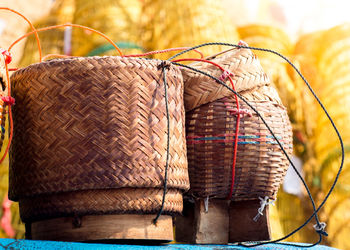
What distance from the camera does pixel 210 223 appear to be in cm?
128

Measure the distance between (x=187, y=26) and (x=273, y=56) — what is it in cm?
78

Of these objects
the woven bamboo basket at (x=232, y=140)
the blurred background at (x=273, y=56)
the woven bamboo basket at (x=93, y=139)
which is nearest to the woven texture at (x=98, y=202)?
the woven bamboo basket at (x=93, y=139)

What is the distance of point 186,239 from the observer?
1.35 meters

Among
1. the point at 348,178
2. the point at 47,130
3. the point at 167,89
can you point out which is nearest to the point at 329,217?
the point at 348,178

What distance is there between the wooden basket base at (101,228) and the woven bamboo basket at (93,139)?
0.02 m

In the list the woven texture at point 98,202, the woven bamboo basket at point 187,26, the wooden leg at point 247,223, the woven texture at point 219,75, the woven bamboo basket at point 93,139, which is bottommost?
the wooden leg at point 247,223

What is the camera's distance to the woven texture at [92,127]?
1.00 meters

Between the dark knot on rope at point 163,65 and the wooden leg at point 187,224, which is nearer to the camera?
the dark knot on rope at point 163,65

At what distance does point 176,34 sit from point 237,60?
51.1 inches

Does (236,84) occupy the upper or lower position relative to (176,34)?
lower

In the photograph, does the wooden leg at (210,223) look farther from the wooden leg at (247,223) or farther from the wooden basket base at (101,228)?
the wooden basket base at (101,228)

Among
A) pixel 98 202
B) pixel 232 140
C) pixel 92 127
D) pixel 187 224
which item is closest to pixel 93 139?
pixel 92 127

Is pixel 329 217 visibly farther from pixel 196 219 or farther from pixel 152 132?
pixel 152 132

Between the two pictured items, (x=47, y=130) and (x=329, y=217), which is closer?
(x=47, y=130)
